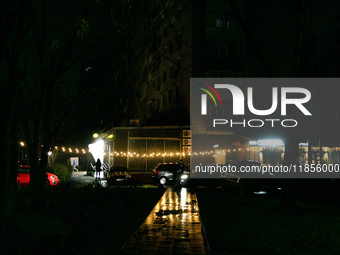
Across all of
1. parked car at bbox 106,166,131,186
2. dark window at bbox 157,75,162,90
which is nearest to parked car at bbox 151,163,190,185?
parked car at bbox 106,166,131,186

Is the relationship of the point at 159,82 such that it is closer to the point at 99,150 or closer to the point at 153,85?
the point at 153,85

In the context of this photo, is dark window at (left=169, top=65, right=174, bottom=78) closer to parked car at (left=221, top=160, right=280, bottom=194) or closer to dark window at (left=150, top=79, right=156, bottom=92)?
dark window at (left=150, top=79, right=156, bottom=92)

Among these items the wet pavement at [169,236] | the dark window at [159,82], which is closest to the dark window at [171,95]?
the dark window at [159,82]

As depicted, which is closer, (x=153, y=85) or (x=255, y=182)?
(x=255, y=182)

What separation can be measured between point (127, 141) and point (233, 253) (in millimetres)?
25371

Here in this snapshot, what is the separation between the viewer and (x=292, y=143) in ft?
41.9

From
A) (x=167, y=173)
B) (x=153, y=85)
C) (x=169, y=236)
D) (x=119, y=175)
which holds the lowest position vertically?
(x=169, y=236)

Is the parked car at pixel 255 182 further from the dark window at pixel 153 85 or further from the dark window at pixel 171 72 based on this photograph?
the dark window at pixel 153 85

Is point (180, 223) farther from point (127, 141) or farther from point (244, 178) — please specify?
point (127, 141)

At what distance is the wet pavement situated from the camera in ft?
20.6

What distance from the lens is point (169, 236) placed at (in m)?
7.53

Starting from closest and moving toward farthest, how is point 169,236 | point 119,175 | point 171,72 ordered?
1. point 169,236
2. point 119,175
3. point 171,72

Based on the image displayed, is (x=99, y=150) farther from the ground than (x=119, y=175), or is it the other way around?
(x=99, y=150)

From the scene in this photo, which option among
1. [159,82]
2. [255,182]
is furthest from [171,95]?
[255,182]
